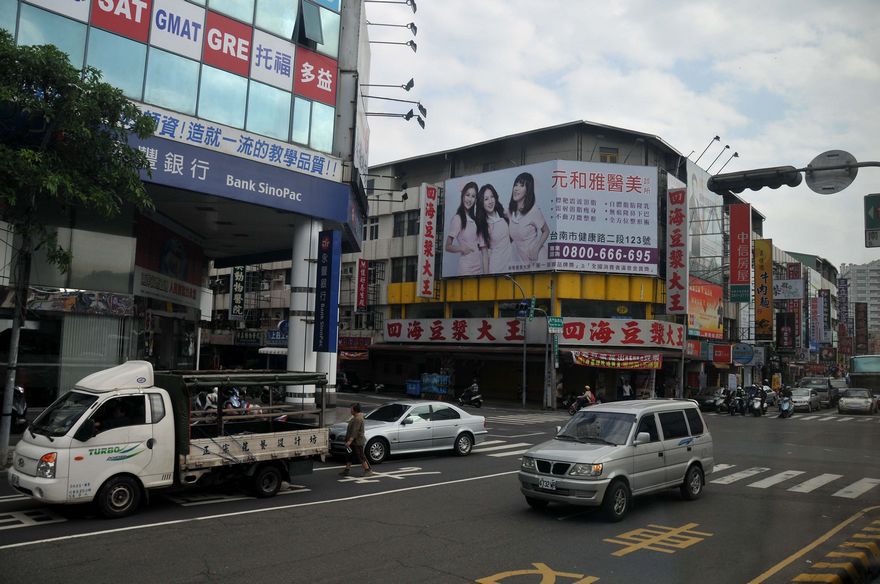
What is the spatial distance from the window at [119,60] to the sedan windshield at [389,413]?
11024 mm

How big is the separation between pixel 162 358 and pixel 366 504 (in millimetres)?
19394

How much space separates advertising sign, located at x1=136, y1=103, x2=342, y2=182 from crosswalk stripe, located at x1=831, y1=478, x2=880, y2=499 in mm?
17252

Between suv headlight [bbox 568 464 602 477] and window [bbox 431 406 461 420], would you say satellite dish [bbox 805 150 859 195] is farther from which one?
window [bbox 431 406 461 420]

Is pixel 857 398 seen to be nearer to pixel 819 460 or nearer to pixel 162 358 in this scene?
pixel 819 460

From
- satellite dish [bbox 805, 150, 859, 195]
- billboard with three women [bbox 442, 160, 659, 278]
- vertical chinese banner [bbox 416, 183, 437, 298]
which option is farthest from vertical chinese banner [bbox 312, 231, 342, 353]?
vertical chinese banner [bbox 416, 183, 437, 298]

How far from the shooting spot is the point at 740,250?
47.0 m

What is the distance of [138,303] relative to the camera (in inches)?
920

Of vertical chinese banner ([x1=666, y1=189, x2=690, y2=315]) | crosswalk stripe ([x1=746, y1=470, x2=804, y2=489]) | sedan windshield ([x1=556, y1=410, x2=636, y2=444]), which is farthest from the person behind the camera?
vertical chinese banner ([x1=666, y1=189, x2=690, y2=315])

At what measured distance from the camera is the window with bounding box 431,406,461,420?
17484mm

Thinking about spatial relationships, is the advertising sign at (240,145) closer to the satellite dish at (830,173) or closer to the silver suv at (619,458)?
the silver suv at (619,458)

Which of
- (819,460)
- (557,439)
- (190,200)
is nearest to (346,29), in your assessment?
(190,200)

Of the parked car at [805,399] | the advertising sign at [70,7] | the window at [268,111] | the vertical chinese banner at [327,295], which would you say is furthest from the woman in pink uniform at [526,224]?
the advertising sign at [70,7]

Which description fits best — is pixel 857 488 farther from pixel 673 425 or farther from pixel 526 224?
pixel 526 224

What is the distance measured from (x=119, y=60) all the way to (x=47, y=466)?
42.4 ft
